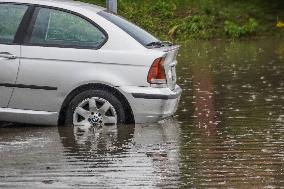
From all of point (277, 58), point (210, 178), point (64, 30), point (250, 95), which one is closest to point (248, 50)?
point (277, 58)

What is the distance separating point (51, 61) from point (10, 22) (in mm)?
735

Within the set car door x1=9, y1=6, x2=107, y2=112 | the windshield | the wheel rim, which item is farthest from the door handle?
the windshield

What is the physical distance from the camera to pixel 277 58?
70.7ft

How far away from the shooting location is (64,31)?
9.47 m

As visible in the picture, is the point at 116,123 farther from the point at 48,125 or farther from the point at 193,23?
the point at 193,23

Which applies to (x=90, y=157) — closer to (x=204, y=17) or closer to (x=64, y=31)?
(x=64, y=31)

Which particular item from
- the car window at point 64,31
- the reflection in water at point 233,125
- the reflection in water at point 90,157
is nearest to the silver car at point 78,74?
the car window at point 64,31

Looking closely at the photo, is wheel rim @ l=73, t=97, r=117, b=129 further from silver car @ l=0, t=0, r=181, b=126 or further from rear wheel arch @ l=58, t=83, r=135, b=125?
rear wheel arch @ l=58, t=83, r=135, b=125

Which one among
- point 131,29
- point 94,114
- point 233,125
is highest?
point 131,29

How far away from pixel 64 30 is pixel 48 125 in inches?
44.8

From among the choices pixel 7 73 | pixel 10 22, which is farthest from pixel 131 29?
pixel 7 73

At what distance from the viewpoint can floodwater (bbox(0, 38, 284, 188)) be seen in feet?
21.7

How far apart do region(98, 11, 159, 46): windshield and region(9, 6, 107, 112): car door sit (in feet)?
1.09

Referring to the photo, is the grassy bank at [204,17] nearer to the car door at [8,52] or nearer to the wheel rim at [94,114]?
the car door at [8,52]
